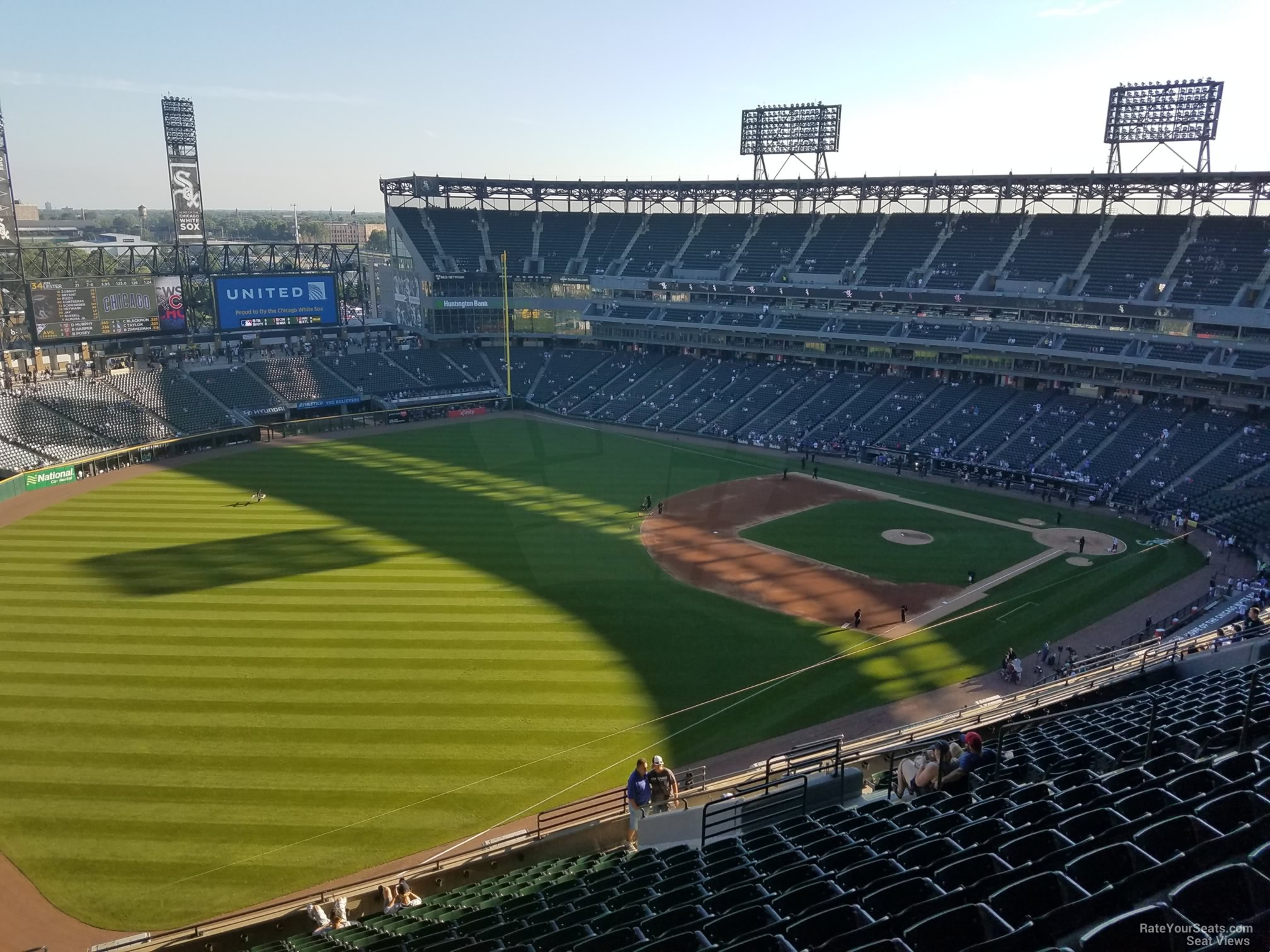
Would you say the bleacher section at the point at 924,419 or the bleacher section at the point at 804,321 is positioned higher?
the bleacher section at the point at 804,321

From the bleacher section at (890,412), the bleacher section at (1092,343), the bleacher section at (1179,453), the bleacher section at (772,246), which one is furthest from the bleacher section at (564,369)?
the bleacher section at (1179,453)

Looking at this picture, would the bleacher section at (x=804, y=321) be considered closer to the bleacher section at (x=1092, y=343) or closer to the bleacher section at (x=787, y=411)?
the bleacher section at (x=787, y=411)

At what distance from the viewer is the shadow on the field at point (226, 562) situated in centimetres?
3309

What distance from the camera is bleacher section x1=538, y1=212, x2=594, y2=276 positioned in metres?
84.2

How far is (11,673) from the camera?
84.0 ft

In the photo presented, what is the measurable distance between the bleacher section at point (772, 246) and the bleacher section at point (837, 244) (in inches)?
60.1

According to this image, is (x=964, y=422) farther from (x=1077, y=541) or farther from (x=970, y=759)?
(x=970, y=759)

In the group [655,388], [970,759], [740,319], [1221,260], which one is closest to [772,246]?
[740,319]

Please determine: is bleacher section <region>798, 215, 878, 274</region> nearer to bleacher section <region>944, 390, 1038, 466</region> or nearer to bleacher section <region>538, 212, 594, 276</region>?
bleacher section <region>944, 390, 1038, 466</region>

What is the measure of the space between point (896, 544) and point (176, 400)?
50.1 metres

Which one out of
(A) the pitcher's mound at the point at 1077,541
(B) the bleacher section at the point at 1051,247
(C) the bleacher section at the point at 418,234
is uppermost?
(C) the bleacher section at the point at 418,234

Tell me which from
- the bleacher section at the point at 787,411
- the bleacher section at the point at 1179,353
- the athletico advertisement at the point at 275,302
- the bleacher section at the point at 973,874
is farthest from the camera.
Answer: the athletico advertisement at the point at 275,302

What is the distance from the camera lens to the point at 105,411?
2231 inches

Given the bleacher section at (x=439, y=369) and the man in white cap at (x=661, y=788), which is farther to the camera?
the bleacher section at (x=439, y=369)
